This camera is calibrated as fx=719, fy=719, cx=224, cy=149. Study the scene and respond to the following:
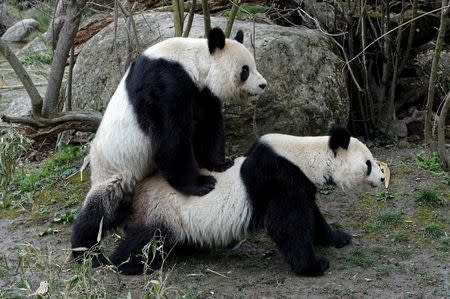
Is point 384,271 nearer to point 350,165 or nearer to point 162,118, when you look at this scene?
point 350,165

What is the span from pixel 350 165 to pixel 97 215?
82.5 inches

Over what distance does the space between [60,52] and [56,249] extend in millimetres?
2545

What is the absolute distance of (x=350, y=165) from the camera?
5.74m

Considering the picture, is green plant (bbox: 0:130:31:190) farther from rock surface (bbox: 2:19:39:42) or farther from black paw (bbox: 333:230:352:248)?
rock surface (bbox: 2:19:39:42)

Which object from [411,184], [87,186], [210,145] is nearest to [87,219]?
[210,145]

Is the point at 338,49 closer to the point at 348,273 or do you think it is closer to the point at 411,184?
the point at 411,184

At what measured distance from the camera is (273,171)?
5.63 meters

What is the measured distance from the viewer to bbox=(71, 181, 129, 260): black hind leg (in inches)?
232

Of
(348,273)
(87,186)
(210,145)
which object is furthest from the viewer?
(87,186)

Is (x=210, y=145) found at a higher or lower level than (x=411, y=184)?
higher

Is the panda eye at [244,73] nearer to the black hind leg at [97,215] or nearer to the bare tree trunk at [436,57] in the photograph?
the black hind leg at [97,215]

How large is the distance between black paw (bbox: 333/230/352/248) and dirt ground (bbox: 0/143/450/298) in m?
0.06

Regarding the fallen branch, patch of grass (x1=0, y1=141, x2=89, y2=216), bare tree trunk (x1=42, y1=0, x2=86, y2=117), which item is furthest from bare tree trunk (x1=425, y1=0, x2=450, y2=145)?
bare tree trunk (x1=42, y1=0, x2=86, y2=117)

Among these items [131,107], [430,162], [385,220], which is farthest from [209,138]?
[430,162]
